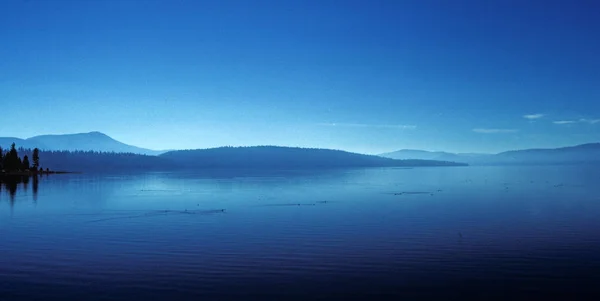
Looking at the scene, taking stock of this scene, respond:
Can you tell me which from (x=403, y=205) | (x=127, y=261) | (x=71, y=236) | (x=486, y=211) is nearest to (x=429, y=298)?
(x=127, y=261)

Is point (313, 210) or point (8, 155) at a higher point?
point (8, 155)

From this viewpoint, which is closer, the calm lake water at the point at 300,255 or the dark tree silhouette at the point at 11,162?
the calm lake water at the point at 300,255

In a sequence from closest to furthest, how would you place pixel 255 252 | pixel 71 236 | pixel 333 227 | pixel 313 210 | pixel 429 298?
pixel 429 298
pixel 255 252
pixel 71 236
pixel 333 227
pixel 313 210

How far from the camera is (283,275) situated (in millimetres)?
23453

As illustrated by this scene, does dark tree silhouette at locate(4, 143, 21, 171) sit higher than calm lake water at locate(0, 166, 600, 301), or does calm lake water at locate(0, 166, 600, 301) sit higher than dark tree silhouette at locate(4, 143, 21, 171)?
dark tree silhouette at locate(4, 143, 21, 171)

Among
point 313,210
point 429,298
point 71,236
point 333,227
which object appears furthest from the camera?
point 313,210

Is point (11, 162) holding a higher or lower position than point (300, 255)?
higher

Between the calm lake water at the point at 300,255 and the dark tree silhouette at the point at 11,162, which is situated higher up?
the dark tree silhouette at the point at 11,162

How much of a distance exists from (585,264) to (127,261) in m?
26.4

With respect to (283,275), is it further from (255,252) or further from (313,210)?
(313,210)

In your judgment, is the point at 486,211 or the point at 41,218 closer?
the point at 41,218

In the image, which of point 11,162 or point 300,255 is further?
point 11,162

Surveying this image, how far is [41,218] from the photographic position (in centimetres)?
4709

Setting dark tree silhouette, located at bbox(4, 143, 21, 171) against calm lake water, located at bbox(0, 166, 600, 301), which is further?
dark tree silhouette, located at bbox(4, 143, 21, 171)
